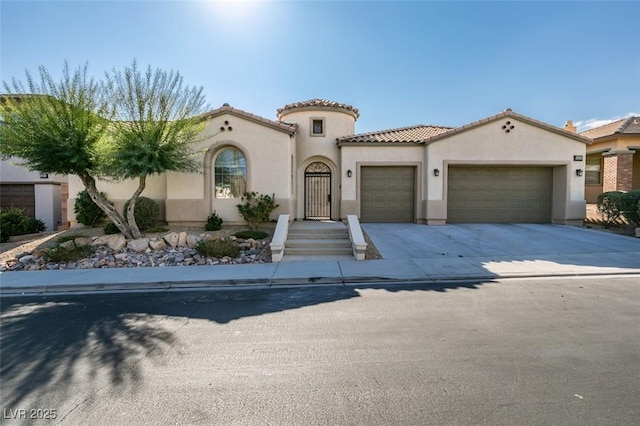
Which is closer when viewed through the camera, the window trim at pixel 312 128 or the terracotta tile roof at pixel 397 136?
the terracotta tile roof at pixel 397 136

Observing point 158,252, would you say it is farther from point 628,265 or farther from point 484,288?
point 628,265

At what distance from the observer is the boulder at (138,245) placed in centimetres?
1009

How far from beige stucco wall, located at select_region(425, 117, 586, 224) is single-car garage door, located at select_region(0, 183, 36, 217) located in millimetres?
19687

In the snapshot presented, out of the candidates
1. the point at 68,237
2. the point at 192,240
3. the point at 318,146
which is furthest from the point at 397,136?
the point at 68,237

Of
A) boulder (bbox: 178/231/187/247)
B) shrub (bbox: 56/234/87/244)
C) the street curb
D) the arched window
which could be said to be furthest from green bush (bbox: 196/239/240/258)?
shrub (bbox: 56/234/87/244)

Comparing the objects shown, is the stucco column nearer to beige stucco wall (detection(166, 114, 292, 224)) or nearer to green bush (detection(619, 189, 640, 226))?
green bush (detection(619, 189, 640, 226))

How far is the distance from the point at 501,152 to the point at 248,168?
1071 cm

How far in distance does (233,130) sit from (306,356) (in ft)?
34.5

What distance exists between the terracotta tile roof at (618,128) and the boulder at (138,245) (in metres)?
22.1

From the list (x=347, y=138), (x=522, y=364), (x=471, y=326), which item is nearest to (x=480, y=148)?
(x=347, y=138)

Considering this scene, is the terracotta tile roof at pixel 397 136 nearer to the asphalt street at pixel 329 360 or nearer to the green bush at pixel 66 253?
the asphalt street at pixel 329 360

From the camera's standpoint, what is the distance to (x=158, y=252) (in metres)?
10.0

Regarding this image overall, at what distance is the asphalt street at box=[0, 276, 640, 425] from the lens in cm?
286

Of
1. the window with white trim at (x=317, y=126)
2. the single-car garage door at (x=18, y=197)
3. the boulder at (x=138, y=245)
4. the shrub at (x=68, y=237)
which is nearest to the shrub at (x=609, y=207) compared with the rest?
the window with white trim at (x=317, y=126)
